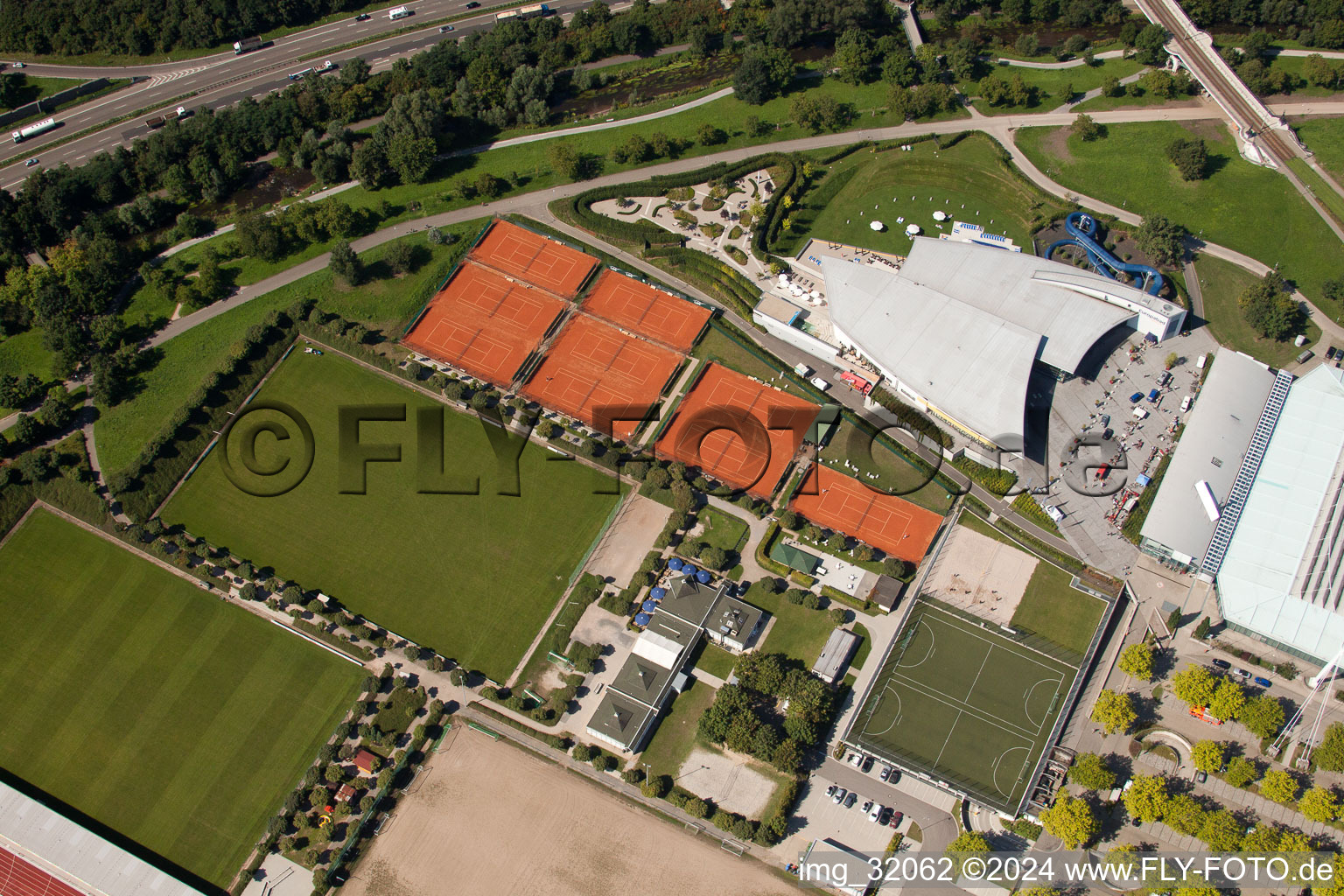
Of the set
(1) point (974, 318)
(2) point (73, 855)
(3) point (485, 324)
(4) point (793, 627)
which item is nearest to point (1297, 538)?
(1) point (974, 318)

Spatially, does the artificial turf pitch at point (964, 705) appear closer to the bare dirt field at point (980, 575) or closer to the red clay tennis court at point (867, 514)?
the bare dirt field at point (980, 575)

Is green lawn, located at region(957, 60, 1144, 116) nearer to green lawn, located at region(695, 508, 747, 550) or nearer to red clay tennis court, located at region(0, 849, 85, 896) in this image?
green lawn, located at region(695, 508, 747, 550)

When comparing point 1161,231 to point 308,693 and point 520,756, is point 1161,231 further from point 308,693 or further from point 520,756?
point 308,693

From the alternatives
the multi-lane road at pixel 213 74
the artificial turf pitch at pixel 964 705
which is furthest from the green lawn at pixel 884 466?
the multi-lane road at pixel 213 74

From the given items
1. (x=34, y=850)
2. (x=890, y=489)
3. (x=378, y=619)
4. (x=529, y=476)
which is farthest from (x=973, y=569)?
(x=34, y=850)

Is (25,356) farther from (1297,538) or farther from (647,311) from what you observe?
(1297,538)

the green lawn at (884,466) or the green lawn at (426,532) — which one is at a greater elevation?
the green lawn at (884,466)
